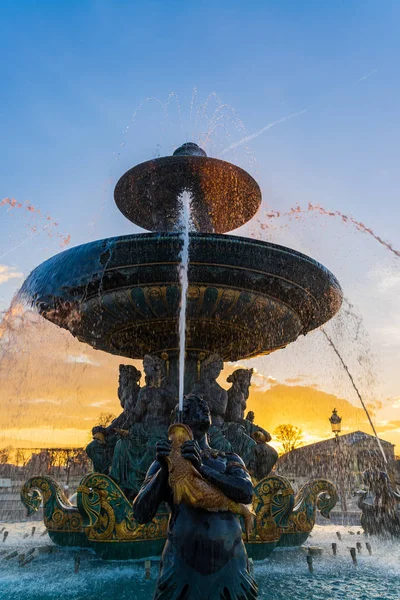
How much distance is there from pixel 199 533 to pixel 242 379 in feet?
19.5

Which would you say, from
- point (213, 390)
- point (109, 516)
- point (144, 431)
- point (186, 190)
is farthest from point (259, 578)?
point (186, 190)

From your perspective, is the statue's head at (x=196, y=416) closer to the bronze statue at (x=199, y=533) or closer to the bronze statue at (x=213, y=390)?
the bronze statue at (x=199, y=533)

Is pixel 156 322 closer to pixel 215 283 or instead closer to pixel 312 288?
pixel 215 283

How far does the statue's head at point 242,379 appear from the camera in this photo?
8.42 m

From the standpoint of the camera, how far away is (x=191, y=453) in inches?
99.5

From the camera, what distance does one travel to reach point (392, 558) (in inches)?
270

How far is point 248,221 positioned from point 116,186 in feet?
10.9

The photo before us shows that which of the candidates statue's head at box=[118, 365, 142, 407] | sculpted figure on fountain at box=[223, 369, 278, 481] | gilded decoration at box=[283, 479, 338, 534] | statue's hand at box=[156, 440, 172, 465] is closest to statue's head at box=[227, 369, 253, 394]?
sculpted figure on fountain at box=[223, 369, 278, 481]

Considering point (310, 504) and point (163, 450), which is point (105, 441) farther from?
point (163, 450)

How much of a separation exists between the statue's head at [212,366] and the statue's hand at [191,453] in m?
5.46

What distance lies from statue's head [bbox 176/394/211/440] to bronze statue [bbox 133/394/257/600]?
192 millimetres

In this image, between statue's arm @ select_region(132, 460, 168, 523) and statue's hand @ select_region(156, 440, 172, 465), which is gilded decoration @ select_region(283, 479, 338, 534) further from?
statue's hand @ select_region(156, 440, 172, 465)

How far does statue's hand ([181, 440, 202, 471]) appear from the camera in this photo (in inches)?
99.4

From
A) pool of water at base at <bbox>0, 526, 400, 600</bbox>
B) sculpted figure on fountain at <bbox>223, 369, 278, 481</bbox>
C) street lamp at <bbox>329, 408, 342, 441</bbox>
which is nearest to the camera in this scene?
pool of water at base at <bbox>0, 526, 400, 600</bbox>
